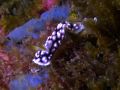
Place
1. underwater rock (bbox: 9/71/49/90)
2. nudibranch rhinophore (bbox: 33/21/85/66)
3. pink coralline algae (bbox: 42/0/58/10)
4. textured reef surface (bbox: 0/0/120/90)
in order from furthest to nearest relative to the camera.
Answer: pink coralline algae (bbox: 42/0/58/10) → underwater rock (bbox: 9/71/49/90) → nudibranch rhinophore (bbox: 33/21/85/66) → textured reef surface (bbox: 0/0/120/90)

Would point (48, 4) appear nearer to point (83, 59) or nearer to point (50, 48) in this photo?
point (50, 48)

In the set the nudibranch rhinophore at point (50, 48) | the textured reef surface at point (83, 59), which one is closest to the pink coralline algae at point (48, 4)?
the textured reef surface at point (83, 59)

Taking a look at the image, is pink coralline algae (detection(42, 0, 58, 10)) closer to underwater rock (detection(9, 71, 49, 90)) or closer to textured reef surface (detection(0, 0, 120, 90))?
textured reef surface (detection(0, 0, 120, 90))

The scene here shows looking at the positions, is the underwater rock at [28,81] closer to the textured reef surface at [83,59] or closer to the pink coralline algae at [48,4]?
the textured reef surface at [83,59]

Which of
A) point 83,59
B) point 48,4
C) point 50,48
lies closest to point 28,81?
point 50,48

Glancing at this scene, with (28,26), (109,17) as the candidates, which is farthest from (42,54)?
(28,26)

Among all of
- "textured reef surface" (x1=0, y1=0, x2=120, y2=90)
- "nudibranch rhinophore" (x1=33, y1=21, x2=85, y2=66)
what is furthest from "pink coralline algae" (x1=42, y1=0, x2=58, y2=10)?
"nudibranch rhinophore" (x1=33, y1=21, x2=85, y2=66)

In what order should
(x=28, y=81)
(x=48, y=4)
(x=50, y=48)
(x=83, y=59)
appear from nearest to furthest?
(x=83, y=59) → (x=50, y=48) → (x=28, y=81) → (x=48, y=4)

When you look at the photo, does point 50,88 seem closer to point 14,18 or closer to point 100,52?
point 100,52

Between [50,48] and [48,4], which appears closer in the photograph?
[50,48]

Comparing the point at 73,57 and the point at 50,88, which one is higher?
the point at 73,57

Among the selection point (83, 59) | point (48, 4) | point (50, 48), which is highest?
point (83, 59)
